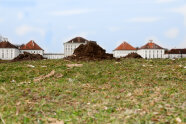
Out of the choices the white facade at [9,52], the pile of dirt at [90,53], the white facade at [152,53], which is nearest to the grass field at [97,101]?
the pile of dirt at [90,53]

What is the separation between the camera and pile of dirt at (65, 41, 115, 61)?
1428 centimetres

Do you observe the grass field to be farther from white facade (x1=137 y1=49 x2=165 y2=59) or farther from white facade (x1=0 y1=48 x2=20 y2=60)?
white facade (x1=137 y1=49 x2=165 y2=59)

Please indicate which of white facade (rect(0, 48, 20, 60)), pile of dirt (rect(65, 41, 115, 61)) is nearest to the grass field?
pile of dirt (rect(65, 41, 115, 61))

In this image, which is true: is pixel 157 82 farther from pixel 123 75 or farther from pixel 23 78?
pixel 23 78

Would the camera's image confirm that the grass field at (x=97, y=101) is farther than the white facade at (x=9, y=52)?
No

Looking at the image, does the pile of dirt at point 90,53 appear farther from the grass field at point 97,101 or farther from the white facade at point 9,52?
the white facade at point 9,52

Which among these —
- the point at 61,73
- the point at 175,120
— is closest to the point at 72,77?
the point at 61,73

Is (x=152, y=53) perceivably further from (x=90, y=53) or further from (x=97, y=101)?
(x=97, y=101)

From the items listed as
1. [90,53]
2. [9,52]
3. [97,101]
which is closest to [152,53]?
[9,52]

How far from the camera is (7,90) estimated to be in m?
7.20

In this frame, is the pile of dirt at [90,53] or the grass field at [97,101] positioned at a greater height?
the pile of dirt at [90,53]

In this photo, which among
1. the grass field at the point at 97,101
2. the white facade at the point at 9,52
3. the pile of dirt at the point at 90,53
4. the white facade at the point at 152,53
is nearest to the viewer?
the grass field at the point at 97,101

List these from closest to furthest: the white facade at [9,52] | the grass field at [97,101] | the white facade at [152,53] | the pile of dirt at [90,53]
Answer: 1. the grass field at [97,101]
2. the pile of dirt at [90,53]
3. the white facade at [9,52]
4. the white facade at [152,53]

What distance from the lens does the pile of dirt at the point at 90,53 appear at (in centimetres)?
1428
